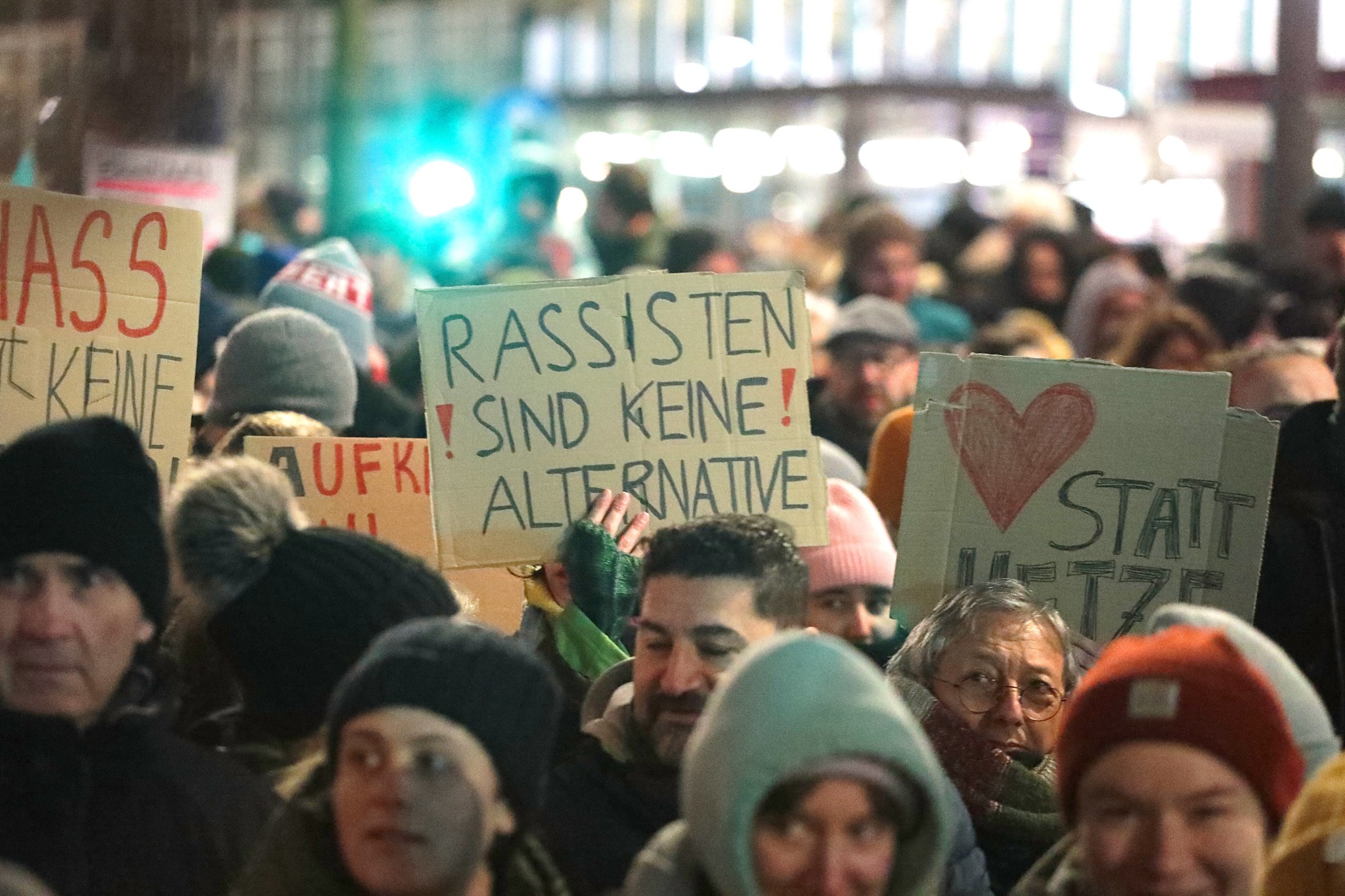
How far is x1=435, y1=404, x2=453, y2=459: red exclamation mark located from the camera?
5066 mm

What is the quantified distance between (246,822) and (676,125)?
112ft

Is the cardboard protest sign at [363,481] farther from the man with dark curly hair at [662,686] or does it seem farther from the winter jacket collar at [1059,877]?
the winter jacket collar at [1059,877]

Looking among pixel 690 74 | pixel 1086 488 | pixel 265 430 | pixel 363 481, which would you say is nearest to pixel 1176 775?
pixel 1086 488

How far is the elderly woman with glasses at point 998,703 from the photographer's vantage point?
4.12m

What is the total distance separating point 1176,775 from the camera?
10.0ft

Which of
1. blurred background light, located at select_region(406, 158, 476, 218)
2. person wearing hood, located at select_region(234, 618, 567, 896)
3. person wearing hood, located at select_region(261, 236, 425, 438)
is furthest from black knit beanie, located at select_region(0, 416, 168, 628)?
blurred background light, located at select_region(406, 158, 476, 218)

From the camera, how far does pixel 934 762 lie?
298 centimetres

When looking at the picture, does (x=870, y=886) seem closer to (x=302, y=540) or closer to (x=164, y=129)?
(x=302, y=540)

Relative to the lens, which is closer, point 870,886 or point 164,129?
point 870,886

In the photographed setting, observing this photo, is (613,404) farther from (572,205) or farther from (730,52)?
(730,52)

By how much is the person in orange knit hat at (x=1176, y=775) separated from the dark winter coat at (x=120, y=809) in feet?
4.00

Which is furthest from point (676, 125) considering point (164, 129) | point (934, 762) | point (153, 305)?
point (934, 762)

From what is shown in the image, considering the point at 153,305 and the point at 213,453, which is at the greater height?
the point at 153,305

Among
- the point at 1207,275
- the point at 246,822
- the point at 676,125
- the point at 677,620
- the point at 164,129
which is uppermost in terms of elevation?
the point at 676,125
